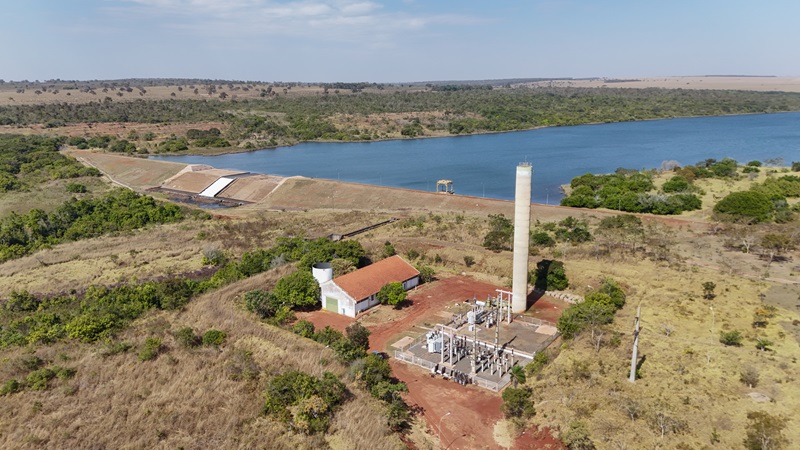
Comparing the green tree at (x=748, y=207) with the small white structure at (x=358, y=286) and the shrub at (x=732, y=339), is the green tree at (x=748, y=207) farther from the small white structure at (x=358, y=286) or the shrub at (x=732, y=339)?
the small white structure at (x=358, y=286)

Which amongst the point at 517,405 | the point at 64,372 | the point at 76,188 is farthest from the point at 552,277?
the point at 76,188

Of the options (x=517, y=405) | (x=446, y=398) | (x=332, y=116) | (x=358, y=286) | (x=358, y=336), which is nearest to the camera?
(x=517, y=405)

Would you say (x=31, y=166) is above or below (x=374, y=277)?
above

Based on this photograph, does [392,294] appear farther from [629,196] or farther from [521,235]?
[629,196]

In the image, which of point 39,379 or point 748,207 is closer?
point 39,379

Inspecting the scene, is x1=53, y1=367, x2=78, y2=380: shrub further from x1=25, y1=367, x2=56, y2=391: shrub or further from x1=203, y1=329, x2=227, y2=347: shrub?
x1=203, y1=329, x2=227, y2=347: shrub

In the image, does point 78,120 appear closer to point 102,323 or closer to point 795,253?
point 102,323
